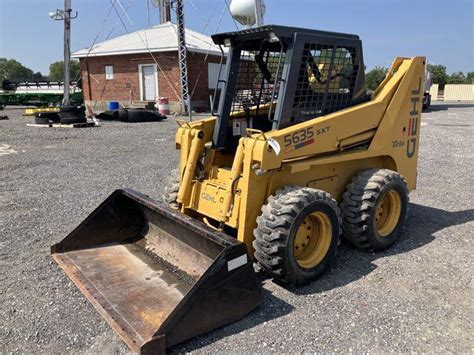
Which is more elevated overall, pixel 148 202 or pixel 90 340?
pixel 148 202

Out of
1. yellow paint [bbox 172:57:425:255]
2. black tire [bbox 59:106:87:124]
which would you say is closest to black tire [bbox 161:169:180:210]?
yellow paint [bbox 172:57:425:255]

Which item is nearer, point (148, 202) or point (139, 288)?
point (139, 288)

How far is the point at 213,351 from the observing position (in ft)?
10.1

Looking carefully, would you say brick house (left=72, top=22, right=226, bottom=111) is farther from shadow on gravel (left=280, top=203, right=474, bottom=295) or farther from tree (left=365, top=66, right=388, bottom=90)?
shadow on gravel (left=280, top=203, right=474, bottom=295)

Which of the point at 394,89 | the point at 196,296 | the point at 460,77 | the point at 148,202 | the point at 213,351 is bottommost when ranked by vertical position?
the point at 213,351

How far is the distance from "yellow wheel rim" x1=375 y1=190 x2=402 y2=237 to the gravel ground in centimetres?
24

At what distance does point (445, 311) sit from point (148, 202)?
9.40 ft

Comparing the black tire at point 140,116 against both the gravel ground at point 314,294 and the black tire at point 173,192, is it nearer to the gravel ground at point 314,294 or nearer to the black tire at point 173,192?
the gravel ground at point 314,294

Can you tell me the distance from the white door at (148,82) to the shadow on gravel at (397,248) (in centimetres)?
1984

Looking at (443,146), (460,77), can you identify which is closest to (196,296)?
(443,146)

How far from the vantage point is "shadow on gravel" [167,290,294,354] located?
10.3ft

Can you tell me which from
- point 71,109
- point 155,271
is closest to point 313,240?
point 155,271

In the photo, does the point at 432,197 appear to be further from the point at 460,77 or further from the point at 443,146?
the point at 460,77

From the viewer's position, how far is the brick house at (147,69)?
23203mm
